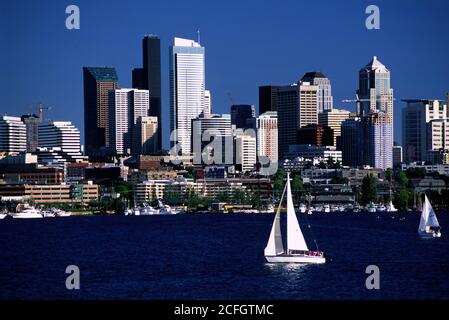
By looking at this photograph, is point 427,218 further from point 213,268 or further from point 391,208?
point 391,208

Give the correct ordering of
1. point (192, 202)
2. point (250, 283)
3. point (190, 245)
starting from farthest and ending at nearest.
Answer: point (192, 202) < point (190, 245) < point (250, 283)

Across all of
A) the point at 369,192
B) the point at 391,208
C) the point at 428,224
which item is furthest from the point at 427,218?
the point at 369,192

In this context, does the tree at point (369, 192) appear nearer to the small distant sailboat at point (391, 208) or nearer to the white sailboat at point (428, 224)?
the small distant sailboat at point (391, 208)

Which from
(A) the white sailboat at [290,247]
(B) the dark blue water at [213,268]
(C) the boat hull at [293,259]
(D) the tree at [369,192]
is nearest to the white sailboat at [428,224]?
(B) the dark blue water at [213,268]

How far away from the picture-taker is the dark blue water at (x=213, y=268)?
32.7 meters

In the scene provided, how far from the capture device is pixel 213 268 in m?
41.3

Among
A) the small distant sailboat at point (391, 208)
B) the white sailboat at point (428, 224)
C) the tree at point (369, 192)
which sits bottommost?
the small distant sailboat at point (391, 208)

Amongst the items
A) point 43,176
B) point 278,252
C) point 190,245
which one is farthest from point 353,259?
point 43,176

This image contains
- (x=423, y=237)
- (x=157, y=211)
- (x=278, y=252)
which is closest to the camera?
(x=278, y=252)

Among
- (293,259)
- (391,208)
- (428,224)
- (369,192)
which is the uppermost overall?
(293,259)

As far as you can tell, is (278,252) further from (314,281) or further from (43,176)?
(43,176)

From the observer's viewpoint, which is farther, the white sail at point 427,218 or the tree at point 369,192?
Answer: the tree at point 369,192

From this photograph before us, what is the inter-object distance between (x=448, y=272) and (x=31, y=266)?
15.3m

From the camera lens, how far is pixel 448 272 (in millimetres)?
39281
